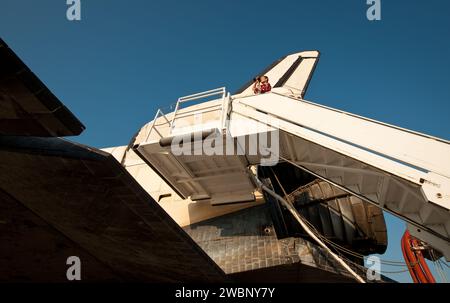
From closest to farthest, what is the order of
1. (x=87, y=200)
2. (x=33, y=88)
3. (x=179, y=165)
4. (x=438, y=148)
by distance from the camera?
(x=33, y=88)
(x=87, y=200)
(x=438, y=148)
(x=179, y=165)

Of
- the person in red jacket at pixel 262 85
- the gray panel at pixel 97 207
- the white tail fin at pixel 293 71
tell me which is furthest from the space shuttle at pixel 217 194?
the white tail fin at pixel 293 71

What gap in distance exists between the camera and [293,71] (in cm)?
2002

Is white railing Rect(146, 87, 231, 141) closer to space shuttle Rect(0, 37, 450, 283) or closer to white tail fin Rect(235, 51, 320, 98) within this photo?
space shuttle Rect(0, 37, 450, 283)

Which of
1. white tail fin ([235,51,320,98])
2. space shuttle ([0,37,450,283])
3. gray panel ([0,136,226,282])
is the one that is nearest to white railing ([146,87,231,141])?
space shuttle ([0,37,450,283])

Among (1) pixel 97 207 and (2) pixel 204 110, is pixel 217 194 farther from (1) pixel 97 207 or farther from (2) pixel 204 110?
(1) pixel 97 207

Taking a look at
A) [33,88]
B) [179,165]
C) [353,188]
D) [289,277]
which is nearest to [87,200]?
[33,88]

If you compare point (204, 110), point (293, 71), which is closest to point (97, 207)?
point (204, 110)

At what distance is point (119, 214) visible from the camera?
5.32 m

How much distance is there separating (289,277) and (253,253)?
1.61 metres

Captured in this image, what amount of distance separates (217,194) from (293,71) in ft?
42.6

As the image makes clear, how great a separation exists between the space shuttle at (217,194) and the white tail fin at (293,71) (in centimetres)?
876

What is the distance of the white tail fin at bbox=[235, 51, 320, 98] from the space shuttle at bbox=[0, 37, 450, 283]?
28.7ft

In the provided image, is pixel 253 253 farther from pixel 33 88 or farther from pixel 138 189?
pixel 33 88

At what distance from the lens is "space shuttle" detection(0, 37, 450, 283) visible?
4348mm
